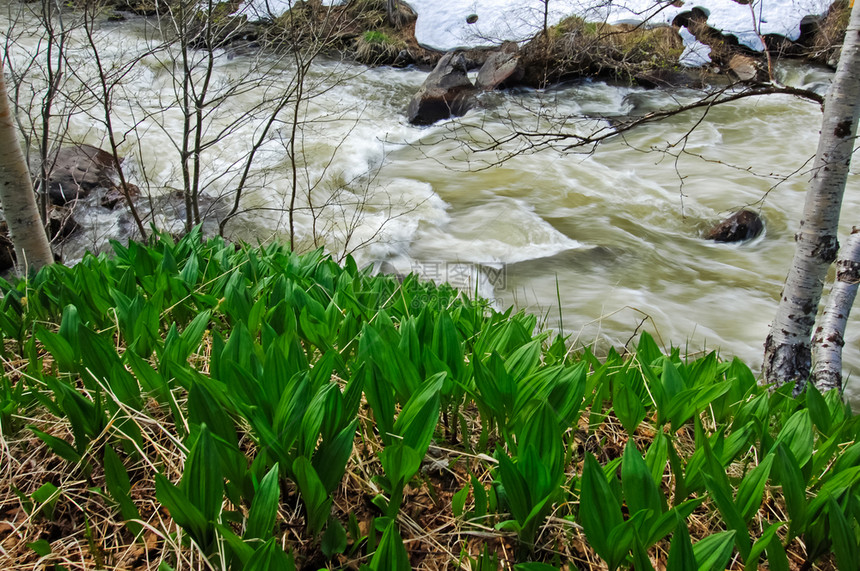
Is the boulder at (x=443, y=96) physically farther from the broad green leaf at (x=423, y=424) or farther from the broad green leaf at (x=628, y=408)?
the broad green leaf at (x=423, y=424)

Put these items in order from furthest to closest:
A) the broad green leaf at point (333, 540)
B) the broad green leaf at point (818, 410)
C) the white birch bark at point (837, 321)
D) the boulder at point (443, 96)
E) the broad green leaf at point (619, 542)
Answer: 1. the boulder at point (443, 96)
2. the white birch bark at point (837, 321)
3. the broad green leaf at point (818, 410)
4. the broad green leaf at point (333, 540)
5. the broad green leaf at point (619, 542)

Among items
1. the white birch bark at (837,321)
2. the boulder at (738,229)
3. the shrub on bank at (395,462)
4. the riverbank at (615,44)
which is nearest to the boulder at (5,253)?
the shrub on bank at (395,462)

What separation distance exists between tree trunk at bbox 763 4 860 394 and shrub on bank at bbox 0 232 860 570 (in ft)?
6.61

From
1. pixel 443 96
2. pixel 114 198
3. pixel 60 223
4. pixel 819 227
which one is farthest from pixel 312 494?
pixel 443 96

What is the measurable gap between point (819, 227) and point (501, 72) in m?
10.1

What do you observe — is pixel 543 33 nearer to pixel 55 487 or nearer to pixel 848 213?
pixel 848 213

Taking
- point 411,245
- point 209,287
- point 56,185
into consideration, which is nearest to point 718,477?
point 209,287

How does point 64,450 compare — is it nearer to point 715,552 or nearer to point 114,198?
point 715,552

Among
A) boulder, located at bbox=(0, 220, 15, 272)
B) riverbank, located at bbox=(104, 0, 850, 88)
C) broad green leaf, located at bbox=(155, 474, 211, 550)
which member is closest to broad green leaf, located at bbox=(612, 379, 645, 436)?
broad green leaf, located at bbox=(155, 474, 211, 550)

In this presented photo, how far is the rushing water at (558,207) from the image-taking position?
6789 mm

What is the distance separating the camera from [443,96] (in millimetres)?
11773

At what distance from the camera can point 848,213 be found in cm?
849

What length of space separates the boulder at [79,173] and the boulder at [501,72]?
7.57 m

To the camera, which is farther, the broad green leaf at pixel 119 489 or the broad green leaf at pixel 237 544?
the broad green leaf at pixel 119 489
